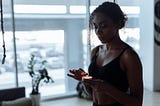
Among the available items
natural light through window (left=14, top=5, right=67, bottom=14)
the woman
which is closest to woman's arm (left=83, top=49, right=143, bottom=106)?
the woman

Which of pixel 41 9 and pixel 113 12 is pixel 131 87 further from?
pixel 41 9

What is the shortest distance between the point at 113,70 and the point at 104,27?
0.67 feet

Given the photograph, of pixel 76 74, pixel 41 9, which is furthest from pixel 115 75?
pixel 41 9

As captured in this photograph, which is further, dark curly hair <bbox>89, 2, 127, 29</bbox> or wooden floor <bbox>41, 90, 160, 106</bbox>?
wooden floor <bbox>41, 90, 160, 106</bbox>

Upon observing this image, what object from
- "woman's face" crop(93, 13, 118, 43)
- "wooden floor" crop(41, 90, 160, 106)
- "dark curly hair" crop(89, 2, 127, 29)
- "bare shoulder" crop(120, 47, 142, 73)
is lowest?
"wooden floor" crop(41, 90, 160, 106)

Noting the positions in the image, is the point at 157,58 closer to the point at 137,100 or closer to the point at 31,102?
the point at 31,102

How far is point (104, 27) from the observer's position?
122 cm

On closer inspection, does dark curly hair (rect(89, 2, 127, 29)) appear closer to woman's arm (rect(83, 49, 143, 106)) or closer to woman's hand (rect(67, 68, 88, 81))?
woman's arm (rect(83, 49, 143, 106))

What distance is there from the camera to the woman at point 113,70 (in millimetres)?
1163

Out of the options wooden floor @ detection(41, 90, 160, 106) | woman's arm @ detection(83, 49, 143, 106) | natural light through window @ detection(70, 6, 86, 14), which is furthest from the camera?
natural light through window @ detection(70, 6, 86, 14)

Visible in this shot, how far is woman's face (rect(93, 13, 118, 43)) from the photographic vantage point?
1221mm

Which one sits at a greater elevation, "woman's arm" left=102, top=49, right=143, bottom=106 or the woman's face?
the woman's face

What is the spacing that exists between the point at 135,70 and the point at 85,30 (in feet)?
11.3

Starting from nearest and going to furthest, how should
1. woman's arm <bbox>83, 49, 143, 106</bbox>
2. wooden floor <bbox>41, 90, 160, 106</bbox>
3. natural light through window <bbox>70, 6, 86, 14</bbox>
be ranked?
woman's arm <bbox>83, 49, 143, 106</bbox> → wooden floor <bbox>41, 90, 160, 106</bbox> → natural light through window <bbox>70, 6, 86, 14</bbox>
